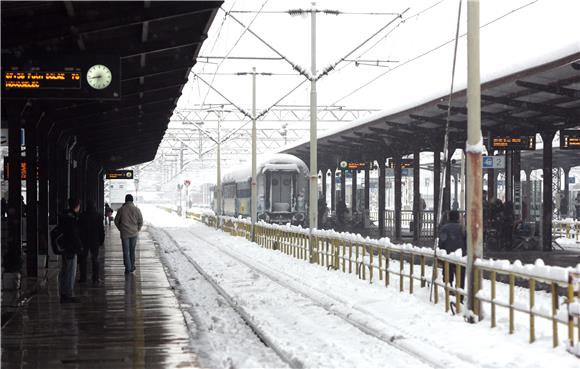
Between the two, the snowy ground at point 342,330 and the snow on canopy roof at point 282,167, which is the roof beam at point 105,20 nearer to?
the snowy ground at point 342,330

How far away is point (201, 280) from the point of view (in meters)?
19.4

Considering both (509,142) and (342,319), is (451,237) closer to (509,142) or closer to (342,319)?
(342,319)

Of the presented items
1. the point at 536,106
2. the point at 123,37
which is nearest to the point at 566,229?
the point at 536,106

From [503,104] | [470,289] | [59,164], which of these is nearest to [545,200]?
[503,104]

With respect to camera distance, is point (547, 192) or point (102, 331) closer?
point (102, 331)

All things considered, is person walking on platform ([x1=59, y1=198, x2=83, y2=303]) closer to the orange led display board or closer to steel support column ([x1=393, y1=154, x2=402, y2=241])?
the orange led display board

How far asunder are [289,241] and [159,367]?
1906cm

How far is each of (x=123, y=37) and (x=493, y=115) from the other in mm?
12836

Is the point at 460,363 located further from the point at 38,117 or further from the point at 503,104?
the point at 503,104

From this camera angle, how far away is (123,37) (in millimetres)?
14898

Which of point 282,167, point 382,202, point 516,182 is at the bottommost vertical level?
point 382,202

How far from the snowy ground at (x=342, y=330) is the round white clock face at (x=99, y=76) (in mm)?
3620

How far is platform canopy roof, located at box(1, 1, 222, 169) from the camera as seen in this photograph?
41.9 feet

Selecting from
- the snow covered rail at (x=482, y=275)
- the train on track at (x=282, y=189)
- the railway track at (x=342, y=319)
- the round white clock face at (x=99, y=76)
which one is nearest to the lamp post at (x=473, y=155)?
the snow covered rail at (x=482, y=275)
